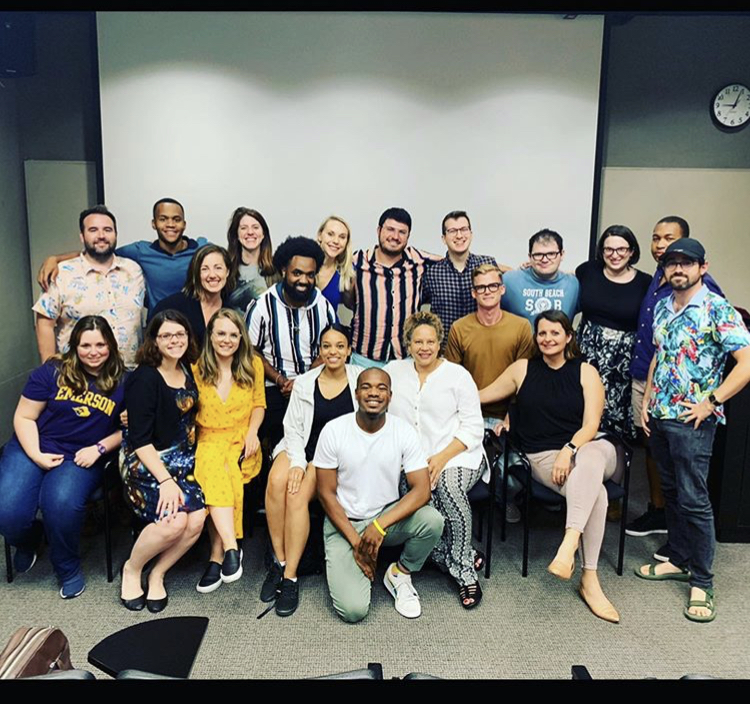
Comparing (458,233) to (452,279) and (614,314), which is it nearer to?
(452,279)

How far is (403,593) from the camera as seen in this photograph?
8.96 ft

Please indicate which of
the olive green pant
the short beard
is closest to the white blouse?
the olive green pant

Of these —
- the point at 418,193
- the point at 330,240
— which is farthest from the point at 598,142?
the point at 330,240

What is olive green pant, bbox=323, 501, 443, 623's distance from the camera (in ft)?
8.57

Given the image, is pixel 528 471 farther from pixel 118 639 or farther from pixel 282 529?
pixel 118 639

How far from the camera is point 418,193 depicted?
4426 mm

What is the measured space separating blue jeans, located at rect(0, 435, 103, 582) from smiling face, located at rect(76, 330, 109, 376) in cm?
40

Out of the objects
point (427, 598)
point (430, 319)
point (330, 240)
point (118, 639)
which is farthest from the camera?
point (330, 240)

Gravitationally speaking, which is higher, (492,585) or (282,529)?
(282,529)

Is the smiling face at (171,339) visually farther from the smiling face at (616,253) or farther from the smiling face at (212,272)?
the smiling face at (616,253)

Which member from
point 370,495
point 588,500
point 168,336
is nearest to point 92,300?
point 168,336

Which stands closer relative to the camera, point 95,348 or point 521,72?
point 95,348

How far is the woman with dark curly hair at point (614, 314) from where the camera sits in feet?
10.6
